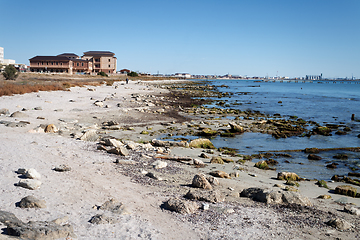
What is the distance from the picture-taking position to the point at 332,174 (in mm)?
11469

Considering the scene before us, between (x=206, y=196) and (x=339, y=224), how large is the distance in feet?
10.1

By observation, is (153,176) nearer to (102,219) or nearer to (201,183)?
(201,183)

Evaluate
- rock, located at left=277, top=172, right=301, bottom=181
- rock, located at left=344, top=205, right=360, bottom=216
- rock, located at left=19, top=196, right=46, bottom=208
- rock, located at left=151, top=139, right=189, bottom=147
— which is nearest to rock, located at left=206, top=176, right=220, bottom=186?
rock, located at left=277, top=172, right=301, bottom=181

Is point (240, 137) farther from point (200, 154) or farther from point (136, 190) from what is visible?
point (136, 190)

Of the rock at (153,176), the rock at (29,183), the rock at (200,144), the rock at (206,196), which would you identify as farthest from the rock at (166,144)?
the rock at (29,183)

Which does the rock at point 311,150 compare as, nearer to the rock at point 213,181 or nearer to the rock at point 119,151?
the rock at point 213,181

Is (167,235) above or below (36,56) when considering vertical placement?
below

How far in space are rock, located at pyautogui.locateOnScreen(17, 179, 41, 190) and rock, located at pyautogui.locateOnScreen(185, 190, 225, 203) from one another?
3.72 m

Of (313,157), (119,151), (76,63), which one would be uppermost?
(76,63)

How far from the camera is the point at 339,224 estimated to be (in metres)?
6.20

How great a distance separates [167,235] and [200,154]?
24.2 feet

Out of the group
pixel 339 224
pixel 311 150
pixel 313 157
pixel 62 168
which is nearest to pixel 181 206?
pixel 339 224

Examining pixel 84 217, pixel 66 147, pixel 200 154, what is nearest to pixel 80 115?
pixel 66 147

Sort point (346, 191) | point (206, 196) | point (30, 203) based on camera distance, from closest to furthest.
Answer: point (30, 203)
point (206, 196)
point (346, 191)
